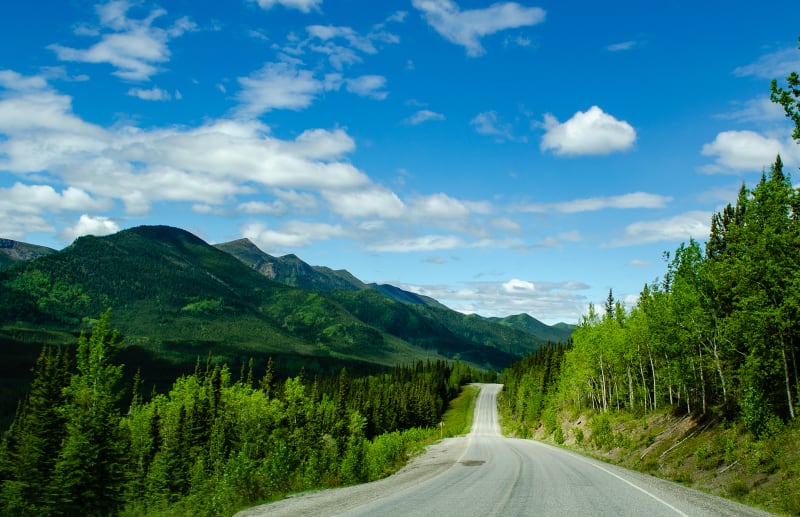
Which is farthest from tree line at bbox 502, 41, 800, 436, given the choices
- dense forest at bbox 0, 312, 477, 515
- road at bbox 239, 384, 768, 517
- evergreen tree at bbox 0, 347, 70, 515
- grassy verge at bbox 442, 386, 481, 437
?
grassy verge at bbox 442, 386, 481, 437

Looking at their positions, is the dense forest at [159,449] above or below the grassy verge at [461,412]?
above

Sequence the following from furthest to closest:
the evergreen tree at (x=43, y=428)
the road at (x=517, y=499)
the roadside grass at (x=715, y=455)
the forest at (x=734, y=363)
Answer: the evergreen tree at (x=43, y=428)
the forest at (x=734, y=363)
the roadside grass at (x=715, y=455)
the road at (x=517, y=499)

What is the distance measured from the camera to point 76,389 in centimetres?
4484

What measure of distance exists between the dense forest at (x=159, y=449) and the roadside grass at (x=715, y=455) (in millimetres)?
16676

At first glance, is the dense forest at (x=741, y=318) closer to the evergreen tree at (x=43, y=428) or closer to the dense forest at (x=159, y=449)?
the dense forest at (x=159, y=449)

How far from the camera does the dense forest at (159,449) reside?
24.1 meters

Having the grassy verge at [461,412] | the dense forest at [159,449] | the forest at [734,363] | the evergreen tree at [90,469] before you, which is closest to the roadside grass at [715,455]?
the forest at [734,363]

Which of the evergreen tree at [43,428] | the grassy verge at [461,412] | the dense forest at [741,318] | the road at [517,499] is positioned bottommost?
the grassy verge at [461,412]

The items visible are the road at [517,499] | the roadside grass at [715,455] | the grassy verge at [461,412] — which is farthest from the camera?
the grassy verge at [461,412]

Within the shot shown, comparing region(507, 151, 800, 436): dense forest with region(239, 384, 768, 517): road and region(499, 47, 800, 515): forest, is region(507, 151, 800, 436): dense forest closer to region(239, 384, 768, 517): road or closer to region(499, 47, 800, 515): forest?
region(499, 47, 800, 515): forest

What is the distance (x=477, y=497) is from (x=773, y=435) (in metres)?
16.7

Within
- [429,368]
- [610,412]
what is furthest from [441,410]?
[610,412]

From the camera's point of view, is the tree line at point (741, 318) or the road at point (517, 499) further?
the tree line at point (741, 318)

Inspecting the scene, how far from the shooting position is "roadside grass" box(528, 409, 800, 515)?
19.9 metres
